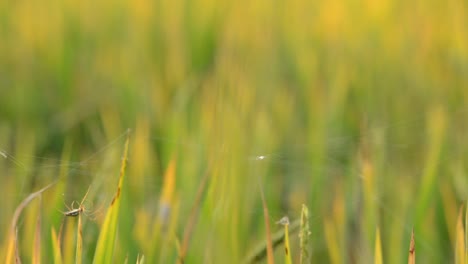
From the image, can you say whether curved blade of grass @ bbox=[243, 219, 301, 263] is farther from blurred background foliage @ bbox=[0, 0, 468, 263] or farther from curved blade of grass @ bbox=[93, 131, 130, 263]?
curved blade of grass @ bbox=[93, 131, 130, 263]

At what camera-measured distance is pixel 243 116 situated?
705 mm

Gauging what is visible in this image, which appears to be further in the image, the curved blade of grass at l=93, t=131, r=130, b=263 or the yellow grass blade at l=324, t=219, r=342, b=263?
the yellow grass blade at l=324, t=219, r=342, b=263

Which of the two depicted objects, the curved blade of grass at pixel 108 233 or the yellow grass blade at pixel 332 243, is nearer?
the curved blade of grass at pixel 108 233

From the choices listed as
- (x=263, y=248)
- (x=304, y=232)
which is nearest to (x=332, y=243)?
(x=263, y=248)

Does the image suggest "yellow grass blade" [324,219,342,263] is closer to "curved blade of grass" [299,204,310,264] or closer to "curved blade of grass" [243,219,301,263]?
"curved blade of grass" [243,219,301,263]

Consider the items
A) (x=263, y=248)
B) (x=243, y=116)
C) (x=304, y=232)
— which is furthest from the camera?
Result: (x=243, y=116)

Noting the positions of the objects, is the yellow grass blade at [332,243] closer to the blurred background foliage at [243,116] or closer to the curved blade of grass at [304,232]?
the blurred background foliage at [243,116]

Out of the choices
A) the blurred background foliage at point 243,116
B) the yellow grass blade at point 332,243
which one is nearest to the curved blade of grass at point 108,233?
the blurred background foliage at point 243,116

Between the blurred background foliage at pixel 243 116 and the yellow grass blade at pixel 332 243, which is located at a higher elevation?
the blurred background foliage at pixel 243 116

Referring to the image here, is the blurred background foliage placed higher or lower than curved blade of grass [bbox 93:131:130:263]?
higher

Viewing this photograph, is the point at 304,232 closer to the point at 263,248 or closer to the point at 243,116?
the point at 263,248

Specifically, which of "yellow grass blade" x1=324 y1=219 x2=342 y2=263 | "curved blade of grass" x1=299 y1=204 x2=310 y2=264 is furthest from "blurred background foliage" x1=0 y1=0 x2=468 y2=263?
"curved blade of grass" x1=299 y1=204 x2=310 y2=264

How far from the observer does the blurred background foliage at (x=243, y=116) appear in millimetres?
617

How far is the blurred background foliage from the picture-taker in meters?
0.62
